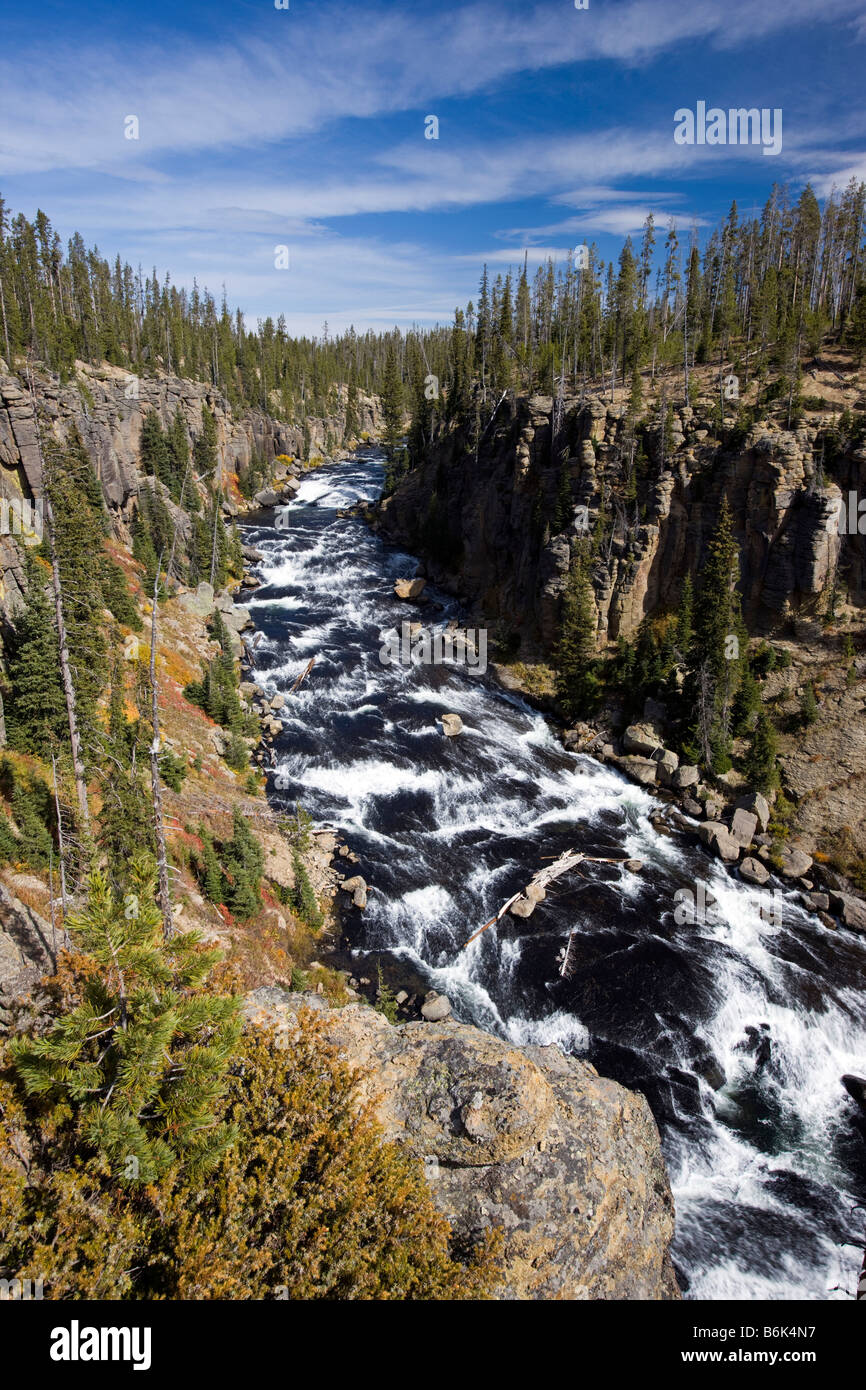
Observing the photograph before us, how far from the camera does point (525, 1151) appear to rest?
11695 millimetres

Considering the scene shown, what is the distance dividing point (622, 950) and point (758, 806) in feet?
48.0

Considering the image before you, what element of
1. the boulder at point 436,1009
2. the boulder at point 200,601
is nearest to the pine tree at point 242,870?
the boulder at point 436,1009

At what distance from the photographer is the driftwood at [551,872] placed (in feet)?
99.8

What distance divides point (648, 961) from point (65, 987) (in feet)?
81.3

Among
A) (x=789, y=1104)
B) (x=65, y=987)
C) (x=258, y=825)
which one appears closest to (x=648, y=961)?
(x=789, y=1104)

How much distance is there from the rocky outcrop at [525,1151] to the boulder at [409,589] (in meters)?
55.7

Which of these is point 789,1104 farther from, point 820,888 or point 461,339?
point 461,339

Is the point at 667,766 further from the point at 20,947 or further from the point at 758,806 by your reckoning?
the point at 20,947

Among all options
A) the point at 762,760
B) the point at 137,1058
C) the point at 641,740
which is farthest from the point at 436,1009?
the point at 762,760

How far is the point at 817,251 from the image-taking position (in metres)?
83.4

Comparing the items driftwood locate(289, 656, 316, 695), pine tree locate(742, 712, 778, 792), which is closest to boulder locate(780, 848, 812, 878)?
pine tree locate(742, 712, 778, 792)

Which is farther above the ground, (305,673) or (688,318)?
(688,318)

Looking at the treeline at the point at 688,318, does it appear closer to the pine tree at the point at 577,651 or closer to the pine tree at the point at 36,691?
the pine tree at the point at 577,651

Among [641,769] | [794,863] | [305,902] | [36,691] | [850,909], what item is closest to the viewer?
[305,902]
